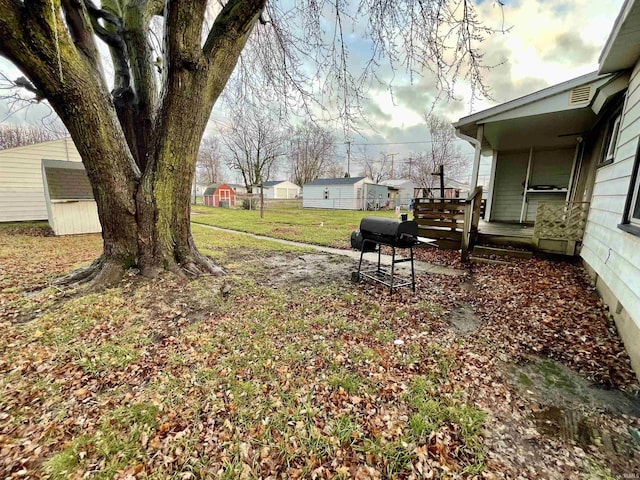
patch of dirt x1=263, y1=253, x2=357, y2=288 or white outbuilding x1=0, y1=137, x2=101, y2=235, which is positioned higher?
white outbuilding x1=0, y1=137, x2=101, y2=235

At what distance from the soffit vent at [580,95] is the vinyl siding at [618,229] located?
94 cm

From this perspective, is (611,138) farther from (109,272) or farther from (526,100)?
(109,272)

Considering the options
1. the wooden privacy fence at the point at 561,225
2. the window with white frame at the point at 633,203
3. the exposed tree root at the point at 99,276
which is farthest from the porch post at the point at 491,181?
the exposed tree root at the point at 99,276

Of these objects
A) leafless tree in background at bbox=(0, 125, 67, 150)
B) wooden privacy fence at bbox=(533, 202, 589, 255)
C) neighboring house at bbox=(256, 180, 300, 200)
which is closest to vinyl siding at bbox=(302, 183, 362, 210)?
neighboring house at bbox=(256, 180, 300, 200)

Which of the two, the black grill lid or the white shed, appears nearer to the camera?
the black grill lid

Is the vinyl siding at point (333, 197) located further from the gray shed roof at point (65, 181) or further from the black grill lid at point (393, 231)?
the black grill lid at point (393, 231)

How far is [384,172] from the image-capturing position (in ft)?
155

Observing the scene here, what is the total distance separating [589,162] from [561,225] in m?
2.72

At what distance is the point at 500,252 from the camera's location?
614 centimetres

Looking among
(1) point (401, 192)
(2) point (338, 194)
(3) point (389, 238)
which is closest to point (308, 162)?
(2) point (338, 194)

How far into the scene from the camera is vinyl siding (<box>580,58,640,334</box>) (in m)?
2.67

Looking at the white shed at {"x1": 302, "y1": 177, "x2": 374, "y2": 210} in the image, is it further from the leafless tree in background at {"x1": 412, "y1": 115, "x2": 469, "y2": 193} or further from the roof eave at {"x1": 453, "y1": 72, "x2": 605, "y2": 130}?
the roof eave at {"x1": 453, "y1": 72, "x2": 605, "y2": 130}

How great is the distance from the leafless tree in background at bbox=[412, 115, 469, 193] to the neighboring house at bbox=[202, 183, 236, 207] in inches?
846

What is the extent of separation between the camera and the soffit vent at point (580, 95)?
476 centimetres
